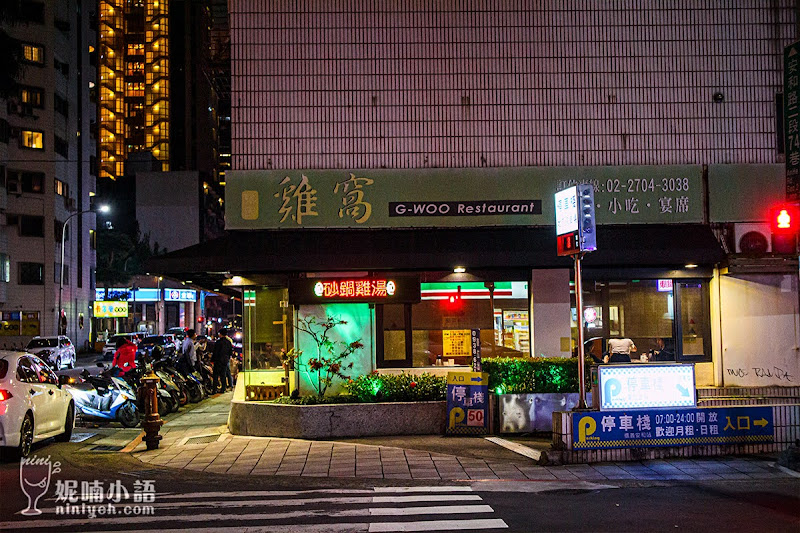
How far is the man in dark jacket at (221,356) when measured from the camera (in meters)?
23.1

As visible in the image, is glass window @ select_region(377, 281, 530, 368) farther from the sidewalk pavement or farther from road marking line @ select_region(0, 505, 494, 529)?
road marking line @ select_region(0, 505, 494, 529)

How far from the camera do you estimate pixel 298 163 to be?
17.1 meters

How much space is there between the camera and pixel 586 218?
40.3 feet

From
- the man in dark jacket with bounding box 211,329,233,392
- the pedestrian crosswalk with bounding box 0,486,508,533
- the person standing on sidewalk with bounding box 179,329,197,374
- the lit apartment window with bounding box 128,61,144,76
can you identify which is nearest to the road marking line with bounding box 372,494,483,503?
the pedestrian crosswalk with bounding box 0,486,508,533

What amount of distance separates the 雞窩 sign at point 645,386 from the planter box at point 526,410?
8.88 ft

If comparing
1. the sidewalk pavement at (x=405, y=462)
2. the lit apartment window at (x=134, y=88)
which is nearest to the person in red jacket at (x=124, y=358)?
the sidewalk pavement at (x=405, y=462)

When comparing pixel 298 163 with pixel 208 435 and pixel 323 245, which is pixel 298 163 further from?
pixel 208 435

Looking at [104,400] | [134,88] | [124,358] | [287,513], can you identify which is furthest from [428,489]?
[134,88]

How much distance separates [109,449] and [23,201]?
44.3 m

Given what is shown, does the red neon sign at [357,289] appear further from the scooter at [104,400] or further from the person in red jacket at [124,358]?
the person in red jacket at [124,358]

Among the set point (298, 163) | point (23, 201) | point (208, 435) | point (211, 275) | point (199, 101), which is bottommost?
point (208, 435)

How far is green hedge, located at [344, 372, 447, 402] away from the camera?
15211 mm

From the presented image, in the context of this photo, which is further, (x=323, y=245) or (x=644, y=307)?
(x=644, y=307)

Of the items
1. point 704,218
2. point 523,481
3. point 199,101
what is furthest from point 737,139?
point 199,101
